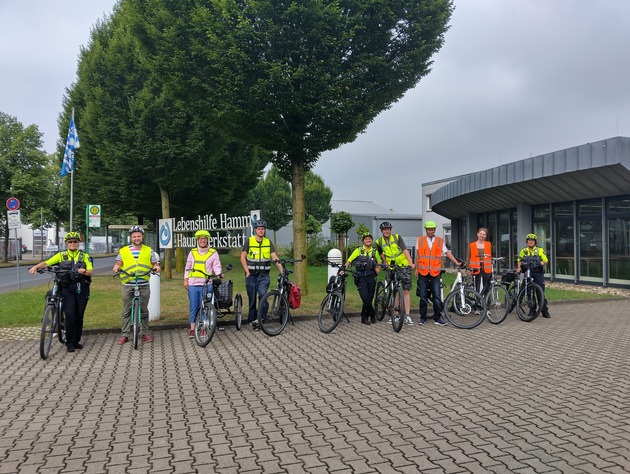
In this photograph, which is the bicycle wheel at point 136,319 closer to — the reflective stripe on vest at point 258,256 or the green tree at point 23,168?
the reflective stripe on vest at point 258,256

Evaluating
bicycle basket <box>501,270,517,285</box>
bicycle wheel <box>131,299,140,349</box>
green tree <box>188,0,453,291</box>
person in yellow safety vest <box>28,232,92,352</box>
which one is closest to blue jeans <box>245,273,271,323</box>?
bicycle wheel <box>131,299,140,349</box>

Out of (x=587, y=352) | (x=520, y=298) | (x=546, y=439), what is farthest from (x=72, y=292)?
(x=520, y=298)

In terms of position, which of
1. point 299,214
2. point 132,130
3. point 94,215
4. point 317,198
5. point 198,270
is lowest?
point 198,270

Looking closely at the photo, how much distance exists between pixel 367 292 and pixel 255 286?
2.01 metres

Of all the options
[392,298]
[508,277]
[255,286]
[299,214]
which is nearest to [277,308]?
[255,286]

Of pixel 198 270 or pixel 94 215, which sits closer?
pixel 198 270

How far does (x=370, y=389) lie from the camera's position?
18.4 ft

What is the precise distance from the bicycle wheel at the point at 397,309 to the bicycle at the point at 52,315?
16.6ft

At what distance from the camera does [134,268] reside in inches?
316

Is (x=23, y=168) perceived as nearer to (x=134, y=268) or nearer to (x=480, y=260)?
(x=134, y=268)

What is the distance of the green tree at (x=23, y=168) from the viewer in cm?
3978

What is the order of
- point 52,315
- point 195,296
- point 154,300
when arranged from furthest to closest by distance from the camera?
point 154,300 → point 195,296 → point 52,315

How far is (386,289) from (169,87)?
763 cm

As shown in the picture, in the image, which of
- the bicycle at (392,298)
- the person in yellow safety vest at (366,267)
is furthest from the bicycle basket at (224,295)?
the bicycle at (392,298)
